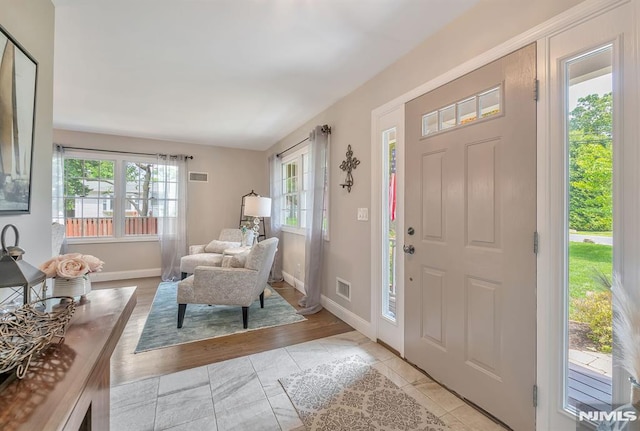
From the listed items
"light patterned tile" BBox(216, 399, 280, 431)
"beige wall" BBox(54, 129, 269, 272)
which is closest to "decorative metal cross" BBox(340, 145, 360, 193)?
"light patterned tile" BBox(216, 399, 280, 431)

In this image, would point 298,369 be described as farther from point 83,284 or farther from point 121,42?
point 121,42

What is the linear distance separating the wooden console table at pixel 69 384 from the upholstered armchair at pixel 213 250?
288 cm

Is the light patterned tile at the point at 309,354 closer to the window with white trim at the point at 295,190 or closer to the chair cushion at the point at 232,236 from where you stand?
the window with white trim at the point at 295,190

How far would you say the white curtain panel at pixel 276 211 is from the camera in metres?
4.56

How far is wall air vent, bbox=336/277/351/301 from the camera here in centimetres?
293

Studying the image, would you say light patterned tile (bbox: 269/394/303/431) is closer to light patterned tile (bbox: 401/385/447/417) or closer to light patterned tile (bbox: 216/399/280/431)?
light patterned tile (bbox: 216/399/280/431)

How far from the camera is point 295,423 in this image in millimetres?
1536

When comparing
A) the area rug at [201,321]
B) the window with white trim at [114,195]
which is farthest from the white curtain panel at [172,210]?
the area rug at [201,321]

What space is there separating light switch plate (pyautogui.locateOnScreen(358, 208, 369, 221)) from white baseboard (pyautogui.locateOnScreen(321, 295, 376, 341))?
100 cm

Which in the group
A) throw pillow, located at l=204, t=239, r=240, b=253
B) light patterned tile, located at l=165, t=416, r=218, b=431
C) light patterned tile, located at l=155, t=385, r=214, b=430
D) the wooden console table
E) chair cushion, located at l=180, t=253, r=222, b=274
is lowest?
light patterned tile, located at l=165, t=416, r=218, b=431

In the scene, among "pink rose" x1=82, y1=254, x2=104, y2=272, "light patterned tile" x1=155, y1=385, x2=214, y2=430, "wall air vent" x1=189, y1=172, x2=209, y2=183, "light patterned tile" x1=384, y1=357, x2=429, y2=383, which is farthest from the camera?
"wall air vent" x1=189, y1=172, x2=209, y2=183

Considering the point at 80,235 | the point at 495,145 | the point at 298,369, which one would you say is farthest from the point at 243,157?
the point at 495,145

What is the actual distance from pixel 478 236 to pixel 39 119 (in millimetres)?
2523

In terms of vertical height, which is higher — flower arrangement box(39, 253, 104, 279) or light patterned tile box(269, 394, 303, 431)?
flower arrangement box(39, 253, 104, 279)
